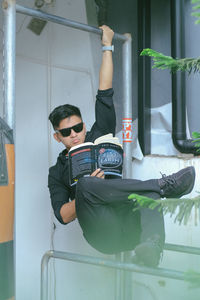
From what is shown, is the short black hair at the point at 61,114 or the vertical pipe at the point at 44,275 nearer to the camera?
the vertical pipe at the point at 44,275

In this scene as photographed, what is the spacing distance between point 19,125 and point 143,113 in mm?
753

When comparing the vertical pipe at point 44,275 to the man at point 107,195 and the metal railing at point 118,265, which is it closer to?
the metal railing at point 118,265

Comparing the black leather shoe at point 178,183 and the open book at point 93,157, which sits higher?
the open book at point 93,157

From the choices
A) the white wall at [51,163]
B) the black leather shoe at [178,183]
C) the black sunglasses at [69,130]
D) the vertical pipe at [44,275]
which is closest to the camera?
the black leather shoe at [178,183]

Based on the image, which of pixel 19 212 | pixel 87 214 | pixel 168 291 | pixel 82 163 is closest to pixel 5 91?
pixel 82 163

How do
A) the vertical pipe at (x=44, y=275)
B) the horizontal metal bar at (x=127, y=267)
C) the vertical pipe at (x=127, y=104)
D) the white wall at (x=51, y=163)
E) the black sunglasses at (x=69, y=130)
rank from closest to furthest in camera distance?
the horizontal metal bar at (x=127, y=267) < the vertical pipe at (x=44, y=275) < the black sunglasses at (x=69, y=130) < the vertical pipe at (x=127, y=104) < the white wall at (x=51, y=163)

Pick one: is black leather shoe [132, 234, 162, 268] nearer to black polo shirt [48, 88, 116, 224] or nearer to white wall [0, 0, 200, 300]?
black polo shirt [48, 88, 116, 224]

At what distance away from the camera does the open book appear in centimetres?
176

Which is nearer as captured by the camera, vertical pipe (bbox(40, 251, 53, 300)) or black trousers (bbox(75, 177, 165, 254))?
black trousers (bbox(75, 177, 165, 254))

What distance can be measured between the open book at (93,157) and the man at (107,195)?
4cm

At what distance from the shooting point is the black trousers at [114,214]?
5.22ft

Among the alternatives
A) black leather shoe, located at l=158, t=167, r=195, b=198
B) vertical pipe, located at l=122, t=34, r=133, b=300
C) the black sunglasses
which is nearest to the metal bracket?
the black sunglasses

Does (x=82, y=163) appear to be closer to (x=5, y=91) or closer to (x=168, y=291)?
(x=5, y=91)

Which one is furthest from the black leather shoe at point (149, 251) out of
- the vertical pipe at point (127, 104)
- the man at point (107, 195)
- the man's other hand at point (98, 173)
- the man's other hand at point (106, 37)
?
the man's other hand at point (106, 37)
